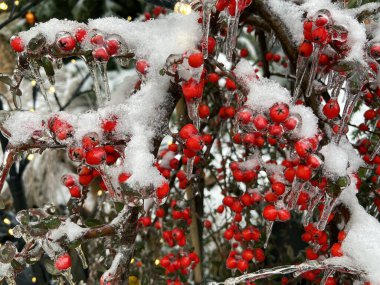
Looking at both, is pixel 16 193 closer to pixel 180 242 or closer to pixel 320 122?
pixel 180 242

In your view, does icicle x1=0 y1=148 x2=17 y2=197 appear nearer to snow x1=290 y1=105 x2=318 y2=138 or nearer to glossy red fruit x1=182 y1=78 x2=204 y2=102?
glossy red fruit x1=182 y1=78 x2=204 y2=102

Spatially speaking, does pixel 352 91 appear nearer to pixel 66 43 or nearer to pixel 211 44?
pixel 211 44

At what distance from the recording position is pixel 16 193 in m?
1.81

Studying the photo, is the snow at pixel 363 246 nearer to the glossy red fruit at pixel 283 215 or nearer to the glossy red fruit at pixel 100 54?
the glossy red fruit at pixel 283 215

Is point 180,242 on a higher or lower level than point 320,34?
lower

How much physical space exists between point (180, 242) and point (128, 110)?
51 centimetres

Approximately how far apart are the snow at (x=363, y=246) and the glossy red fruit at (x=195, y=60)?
A: 1.43ft

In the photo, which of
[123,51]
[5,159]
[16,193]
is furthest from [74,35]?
[16,193]

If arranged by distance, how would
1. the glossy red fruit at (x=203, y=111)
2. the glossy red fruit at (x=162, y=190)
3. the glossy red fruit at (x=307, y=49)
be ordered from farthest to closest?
the glossy red fruit at (x=203, y=111)
the glossy red fruit at (x=307, y=49)
the glossy red fruit at (x=162, y=190)

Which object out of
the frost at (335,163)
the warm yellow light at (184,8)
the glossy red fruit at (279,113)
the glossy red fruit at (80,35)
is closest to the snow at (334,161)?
the frost at (335,163)

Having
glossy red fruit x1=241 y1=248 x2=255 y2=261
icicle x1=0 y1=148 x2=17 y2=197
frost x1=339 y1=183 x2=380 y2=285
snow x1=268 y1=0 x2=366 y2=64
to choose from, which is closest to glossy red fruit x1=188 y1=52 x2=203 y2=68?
snow x1=268 y1=0 x2=366 y2=64

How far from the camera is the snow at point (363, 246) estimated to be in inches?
29.0

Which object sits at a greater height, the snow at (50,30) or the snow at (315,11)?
the snow at (315,11)

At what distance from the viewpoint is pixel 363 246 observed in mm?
766
